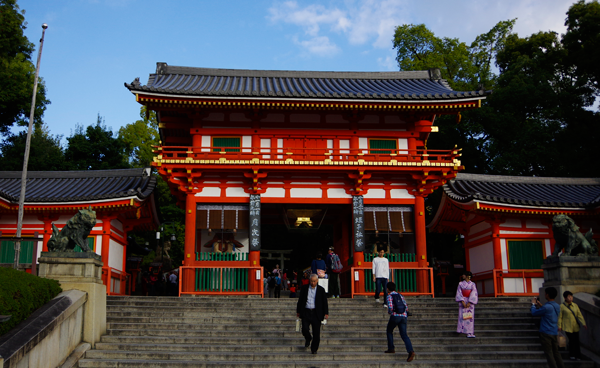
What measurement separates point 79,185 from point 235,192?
7.22 meters

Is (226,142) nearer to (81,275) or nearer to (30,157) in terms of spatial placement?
(81,275)

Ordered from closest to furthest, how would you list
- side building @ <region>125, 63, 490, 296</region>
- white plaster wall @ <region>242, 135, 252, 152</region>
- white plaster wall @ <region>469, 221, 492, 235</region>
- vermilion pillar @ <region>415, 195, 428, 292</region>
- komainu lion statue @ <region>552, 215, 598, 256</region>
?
komainu lion statue @ <region>552, 215, 598, 256</region> → vermilion pillar @ <region>415, 195, 428, 292</region> → side building @ <region>125, 63, 490, 296</region> → white plaster wall @ <region>242, 135, 252, 152</region> → white plaster wall @ <region>469, 221, 492, 235</region>

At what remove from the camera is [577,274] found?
11.1m

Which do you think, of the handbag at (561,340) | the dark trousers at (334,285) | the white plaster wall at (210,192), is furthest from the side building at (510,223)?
the white plaster wall at (210,192)

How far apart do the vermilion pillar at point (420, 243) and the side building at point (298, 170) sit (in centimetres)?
4

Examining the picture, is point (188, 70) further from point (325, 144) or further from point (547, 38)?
point (547, 38)

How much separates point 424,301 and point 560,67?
24936 mm

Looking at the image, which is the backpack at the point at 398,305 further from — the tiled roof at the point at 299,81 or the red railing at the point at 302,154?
the tiled roof at the point at 299,81

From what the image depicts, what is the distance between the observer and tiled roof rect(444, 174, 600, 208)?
59.7 ft

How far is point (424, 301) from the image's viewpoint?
14.4m

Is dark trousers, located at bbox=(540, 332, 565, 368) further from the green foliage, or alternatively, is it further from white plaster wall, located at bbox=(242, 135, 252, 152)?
white plaster wall, located at bbox=(242, 135, 252, 152)

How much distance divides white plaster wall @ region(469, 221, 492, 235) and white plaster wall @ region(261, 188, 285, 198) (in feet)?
26.9

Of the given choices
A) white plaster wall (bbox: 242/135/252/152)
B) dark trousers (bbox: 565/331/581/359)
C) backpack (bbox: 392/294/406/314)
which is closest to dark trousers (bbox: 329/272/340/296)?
white plaster wall (bbox: 242/135/252/152)

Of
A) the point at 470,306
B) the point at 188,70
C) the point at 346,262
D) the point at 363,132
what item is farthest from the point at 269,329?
the point at 188,70
